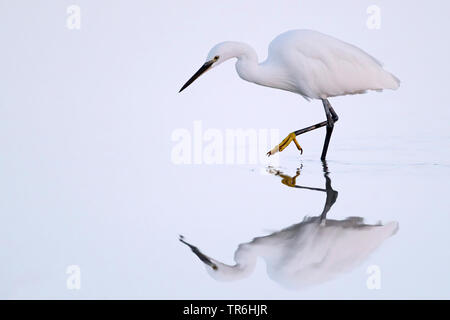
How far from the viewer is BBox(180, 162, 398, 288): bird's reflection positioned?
4.66 m

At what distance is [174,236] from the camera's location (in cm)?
549

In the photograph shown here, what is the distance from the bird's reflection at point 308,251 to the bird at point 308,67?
3320 millimetres

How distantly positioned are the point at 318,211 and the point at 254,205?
63cm

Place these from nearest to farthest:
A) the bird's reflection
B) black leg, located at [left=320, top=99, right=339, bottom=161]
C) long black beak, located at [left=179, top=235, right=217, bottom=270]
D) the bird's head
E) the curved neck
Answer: the bird's reflection → long black beak, located at [left=179, top=235, right=217, bottom=270] → the bird's head → the curved neck → black leg, located at [left=320, top=99, right=339, bottom=161]

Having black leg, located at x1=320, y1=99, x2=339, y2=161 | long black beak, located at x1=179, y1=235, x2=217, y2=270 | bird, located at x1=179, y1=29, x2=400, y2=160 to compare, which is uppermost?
bird, located at x1=179, y1=29, x2=400, y2=160

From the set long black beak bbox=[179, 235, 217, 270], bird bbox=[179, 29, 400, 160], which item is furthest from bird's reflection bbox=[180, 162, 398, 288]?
bird bbox=[179, 29, 400, 160]

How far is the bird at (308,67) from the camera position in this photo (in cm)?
880

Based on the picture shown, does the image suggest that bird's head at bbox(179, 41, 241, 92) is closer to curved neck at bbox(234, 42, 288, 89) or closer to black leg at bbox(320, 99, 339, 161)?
curved neck at bbox(234, 42, 288, 89)

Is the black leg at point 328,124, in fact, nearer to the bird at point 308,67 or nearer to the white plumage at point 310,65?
the bird at point 308,67

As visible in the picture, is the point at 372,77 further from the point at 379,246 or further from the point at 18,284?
the point at 18,284

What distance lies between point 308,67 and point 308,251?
13.9ft

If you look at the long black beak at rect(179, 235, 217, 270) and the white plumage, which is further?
the white plumage

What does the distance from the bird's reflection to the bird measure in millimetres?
3320

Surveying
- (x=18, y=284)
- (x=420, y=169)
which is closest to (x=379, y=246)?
(x=18, y=284)
